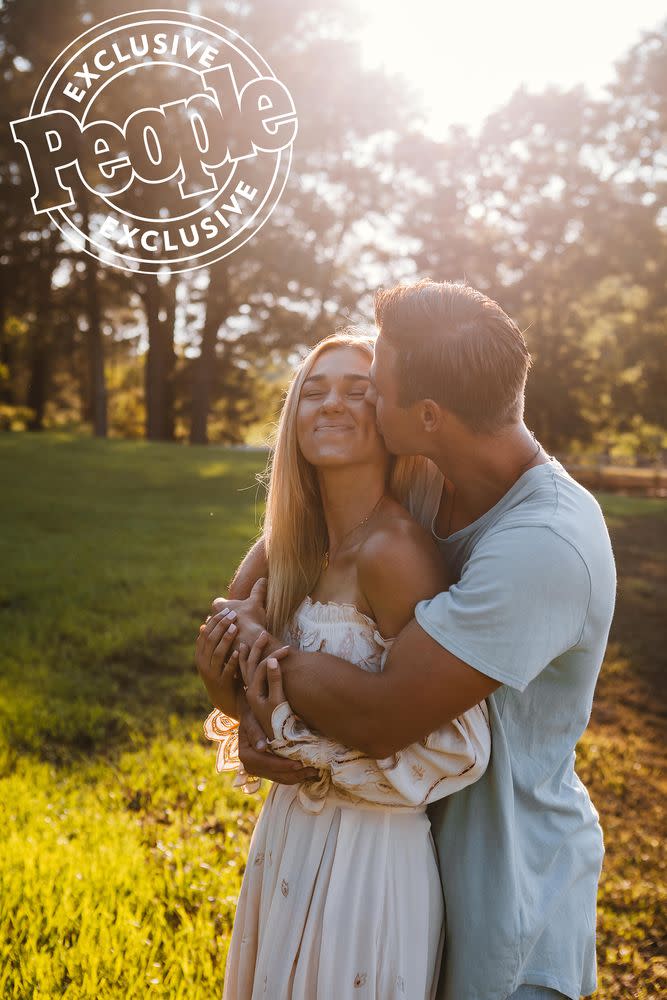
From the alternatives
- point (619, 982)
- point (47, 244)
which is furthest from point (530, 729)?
point (47, 244)

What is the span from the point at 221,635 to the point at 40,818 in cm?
284

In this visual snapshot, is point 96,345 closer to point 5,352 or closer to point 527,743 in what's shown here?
point 5,352

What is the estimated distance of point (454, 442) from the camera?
2115 millimetres

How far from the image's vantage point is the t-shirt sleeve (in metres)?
1.76

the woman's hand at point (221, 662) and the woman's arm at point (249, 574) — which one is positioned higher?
the woman's arm at point (249, 574)

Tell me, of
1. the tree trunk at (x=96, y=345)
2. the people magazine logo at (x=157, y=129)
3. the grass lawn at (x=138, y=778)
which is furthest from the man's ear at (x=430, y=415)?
the tree trunk at (x=96, y=345)

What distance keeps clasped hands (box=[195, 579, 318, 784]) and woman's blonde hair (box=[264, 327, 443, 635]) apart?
3.5 inches

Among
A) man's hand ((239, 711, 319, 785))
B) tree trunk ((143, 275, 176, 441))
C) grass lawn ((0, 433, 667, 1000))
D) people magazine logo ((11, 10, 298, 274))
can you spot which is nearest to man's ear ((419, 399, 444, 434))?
man's hand ((239, 711, 319, 785))

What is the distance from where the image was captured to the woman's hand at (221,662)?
2301 mm

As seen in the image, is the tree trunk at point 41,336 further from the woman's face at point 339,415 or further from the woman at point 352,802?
the woman at point 352,802

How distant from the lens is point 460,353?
77.8 inches

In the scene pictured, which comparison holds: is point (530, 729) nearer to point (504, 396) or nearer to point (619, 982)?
point (504, 396)

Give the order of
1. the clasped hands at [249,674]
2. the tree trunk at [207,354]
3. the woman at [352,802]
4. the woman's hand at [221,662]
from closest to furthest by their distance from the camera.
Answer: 1. the woman at [352,802]
2. the clasped hands at [249,674]
3. the woman's hand at [221,662]
4. the tree trunk at [207,354]

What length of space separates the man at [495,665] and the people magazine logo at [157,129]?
56.8ft
